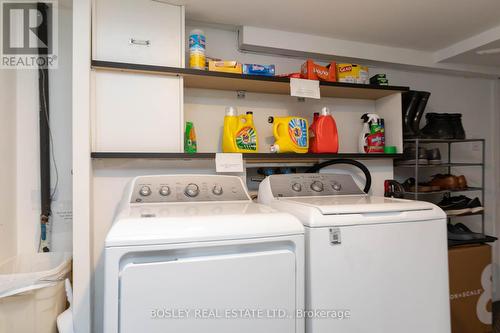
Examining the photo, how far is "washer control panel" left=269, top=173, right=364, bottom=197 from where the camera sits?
154 centimetres

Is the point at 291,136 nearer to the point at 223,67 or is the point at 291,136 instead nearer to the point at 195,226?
the point at 223,67

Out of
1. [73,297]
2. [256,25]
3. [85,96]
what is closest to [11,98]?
[85,96]

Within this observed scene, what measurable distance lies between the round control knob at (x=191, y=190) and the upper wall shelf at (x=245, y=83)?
626mm

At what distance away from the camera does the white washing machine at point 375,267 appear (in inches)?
41.1

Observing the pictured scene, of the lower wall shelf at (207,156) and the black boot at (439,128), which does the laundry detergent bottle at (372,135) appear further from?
the black boot at (439,128)

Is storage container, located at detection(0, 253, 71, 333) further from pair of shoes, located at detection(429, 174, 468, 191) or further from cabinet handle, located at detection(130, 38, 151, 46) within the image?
pair of shoes, located at detection(429, 174, 468, 191)

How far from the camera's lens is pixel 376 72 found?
225 centimetres

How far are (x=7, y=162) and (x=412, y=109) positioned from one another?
2617mm

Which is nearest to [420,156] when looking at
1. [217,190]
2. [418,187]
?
[418,187]

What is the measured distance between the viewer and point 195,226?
921 millimetres

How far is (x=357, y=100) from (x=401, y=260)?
4.50ft

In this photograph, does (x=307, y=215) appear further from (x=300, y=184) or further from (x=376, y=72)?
(x=376, y=72)

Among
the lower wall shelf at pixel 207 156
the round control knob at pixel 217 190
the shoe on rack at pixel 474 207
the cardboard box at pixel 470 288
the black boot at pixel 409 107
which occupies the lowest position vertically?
the cardboard box at pixel 470 288

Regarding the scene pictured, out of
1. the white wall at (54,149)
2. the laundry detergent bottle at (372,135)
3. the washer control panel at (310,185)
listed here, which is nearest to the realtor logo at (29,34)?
the white wall at (54,149)
